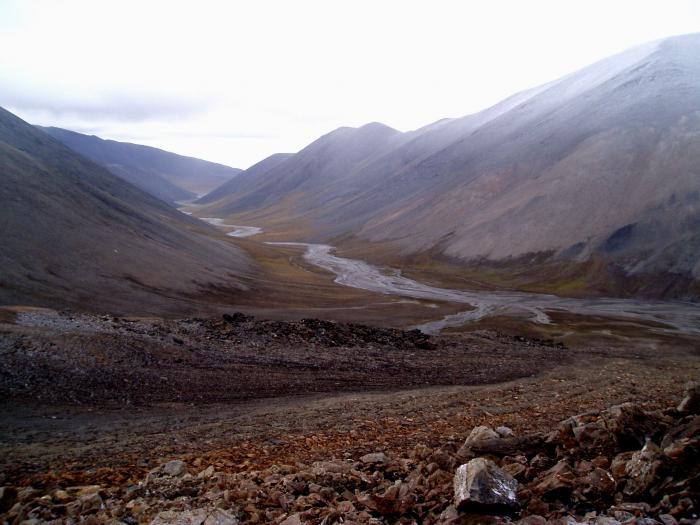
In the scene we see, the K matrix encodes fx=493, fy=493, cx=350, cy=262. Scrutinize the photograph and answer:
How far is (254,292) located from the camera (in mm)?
55281

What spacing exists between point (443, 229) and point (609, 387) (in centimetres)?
8819

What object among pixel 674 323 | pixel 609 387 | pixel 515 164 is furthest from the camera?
pixel 515 164

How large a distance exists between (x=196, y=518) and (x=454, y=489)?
3.27 m

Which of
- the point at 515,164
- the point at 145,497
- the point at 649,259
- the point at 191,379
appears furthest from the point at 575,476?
the point at 515,164

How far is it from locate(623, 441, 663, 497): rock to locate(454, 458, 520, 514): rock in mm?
1355

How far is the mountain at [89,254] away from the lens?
38625 millimetres

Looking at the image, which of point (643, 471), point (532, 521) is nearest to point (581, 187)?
point (643, 471)

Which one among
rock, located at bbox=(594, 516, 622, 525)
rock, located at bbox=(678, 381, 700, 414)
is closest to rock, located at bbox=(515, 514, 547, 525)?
rock, located at bbox=(594, 516, 622, 525)

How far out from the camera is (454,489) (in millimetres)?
6238

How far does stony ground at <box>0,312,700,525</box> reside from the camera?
20.8 ft

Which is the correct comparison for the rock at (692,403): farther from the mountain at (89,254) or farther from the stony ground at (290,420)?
the mountain at (89,254)

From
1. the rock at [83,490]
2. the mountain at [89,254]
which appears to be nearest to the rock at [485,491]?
the rock at [83,490]

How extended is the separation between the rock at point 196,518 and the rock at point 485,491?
2.80 meters

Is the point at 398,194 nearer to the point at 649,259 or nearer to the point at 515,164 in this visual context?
the point at 515,164
